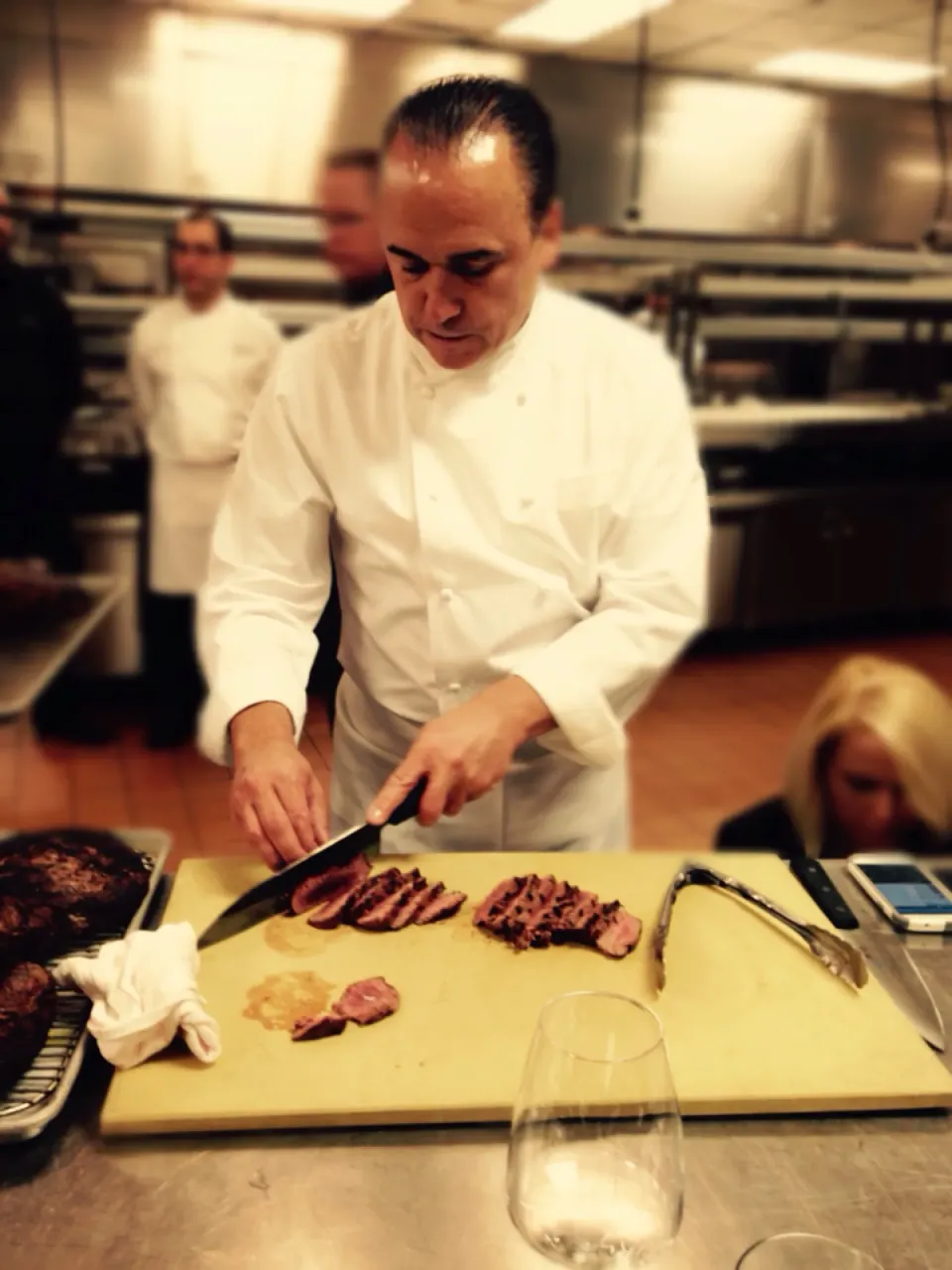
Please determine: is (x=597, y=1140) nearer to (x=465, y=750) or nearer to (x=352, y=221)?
(x=465, y=750)

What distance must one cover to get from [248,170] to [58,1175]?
353cm

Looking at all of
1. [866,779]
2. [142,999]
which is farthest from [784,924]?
[866,779]

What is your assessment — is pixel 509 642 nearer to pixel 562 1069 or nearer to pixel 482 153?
pixel 482 153

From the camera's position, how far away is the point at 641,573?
114cm

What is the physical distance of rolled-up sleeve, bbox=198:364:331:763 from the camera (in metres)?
1.11

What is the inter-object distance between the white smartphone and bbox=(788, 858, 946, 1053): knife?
23mm

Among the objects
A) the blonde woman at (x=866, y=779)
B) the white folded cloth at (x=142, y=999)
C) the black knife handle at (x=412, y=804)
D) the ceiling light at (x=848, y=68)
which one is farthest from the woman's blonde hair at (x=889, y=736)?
the ceiling light at (x=848, y=68)

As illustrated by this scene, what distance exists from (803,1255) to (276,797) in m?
0.54

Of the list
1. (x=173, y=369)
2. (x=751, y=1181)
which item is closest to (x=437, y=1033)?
(x=751, y=1181)

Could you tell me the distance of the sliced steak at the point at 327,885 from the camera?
0.95 m

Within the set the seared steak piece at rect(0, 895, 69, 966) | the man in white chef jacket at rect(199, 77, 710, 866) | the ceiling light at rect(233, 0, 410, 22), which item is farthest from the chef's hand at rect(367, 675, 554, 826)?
the ceiling light at rect(233, 0, 410, 22)

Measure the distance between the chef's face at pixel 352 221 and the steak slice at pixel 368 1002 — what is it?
613 millimetres

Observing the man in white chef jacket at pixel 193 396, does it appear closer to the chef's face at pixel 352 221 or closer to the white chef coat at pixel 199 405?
the white chef coat at pixel 199 405

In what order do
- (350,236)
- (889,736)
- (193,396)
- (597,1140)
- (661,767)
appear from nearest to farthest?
(597,1140) → (350,236) → (193,396) → (889,736) → (661,767)
